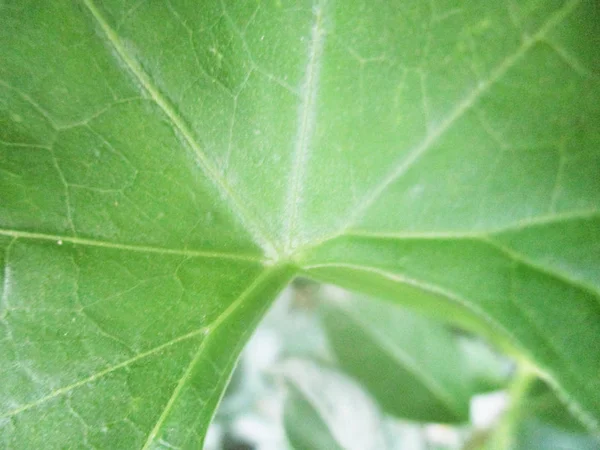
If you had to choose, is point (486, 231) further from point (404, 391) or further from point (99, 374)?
point (404, 391)

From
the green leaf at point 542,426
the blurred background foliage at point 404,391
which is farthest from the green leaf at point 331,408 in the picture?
the green leaf at point 542,426

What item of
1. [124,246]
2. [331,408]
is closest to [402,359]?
[331,408]

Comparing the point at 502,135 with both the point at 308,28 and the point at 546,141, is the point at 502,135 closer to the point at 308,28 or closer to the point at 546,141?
the point at 546,141

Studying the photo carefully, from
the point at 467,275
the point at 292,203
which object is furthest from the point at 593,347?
the point at 292,203

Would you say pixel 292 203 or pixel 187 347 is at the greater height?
pixel 292 203

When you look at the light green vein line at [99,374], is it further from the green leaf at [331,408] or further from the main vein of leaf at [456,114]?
the green leaf at [331,408]

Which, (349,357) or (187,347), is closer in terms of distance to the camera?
(187,347)

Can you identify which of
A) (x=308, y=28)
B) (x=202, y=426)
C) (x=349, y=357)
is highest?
(x=308, y=28)
